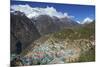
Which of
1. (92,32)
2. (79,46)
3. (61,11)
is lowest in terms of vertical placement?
(79,46)

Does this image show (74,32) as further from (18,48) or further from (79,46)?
(18,48)

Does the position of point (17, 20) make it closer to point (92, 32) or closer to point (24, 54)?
point (24, 54)

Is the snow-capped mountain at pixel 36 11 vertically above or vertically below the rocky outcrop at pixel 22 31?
above

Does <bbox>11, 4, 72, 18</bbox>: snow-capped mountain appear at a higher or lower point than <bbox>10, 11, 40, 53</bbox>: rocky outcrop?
higher

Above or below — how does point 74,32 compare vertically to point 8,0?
below

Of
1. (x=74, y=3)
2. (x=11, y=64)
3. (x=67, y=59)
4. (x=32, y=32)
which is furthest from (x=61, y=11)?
(x=11, y=64)

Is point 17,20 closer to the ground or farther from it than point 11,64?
farther from it

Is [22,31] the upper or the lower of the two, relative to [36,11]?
lower
